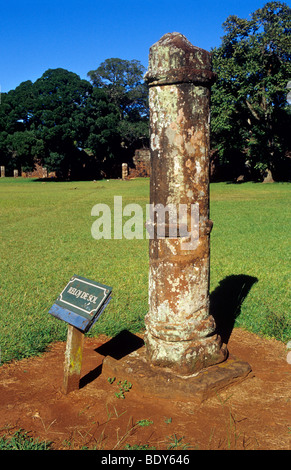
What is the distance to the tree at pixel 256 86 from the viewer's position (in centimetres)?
2050

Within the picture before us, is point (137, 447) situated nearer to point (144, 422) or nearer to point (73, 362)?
point (144, 422)

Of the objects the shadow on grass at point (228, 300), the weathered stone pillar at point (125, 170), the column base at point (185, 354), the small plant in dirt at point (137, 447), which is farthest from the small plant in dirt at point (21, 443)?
the weathered stone pillar at point (125, 170)

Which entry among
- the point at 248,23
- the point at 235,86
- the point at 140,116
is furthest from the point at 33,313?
the point at 140,116

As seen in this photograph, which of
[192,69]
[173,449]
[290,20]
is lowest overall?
[173,449]

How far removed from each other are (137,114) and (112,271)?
31250mm

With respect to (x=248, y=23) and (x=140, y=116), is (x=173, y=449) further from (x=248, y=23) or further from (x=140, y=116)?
(x=140, y=116)

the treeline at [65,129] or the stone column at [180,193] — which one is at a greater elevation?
the treeline at [65,129]

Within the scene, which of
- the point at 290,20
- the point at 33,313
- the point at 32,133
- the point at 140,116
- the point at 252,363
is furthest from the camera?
the point at 140,116

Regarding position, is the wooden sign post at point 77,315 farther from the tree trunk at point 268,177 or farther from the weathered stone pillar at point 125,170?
Answer: the weathered stone pillar at point 125,170

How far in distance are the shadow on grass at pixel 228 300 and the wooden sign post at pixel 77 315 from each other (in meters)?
1.43

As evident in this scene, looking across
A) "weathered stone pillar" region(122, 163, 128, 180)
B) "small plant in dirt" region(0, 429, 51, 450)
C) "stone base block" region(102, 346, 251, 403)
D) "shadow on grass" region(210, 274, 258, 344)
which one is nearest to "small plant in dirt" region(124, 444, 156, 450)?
"small plant in dirt" region(0, 429, 51, 450)

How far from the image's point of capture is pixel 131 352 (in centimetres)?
331

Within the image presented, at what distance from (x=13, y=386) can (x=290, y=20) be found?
23.1m

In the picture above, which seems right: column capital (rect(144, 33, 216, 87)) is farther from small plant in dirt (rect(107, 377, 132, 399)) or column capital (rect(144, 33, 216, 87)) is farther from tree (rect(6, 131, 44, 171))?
tree (rect(6, 131, 44, 171))
